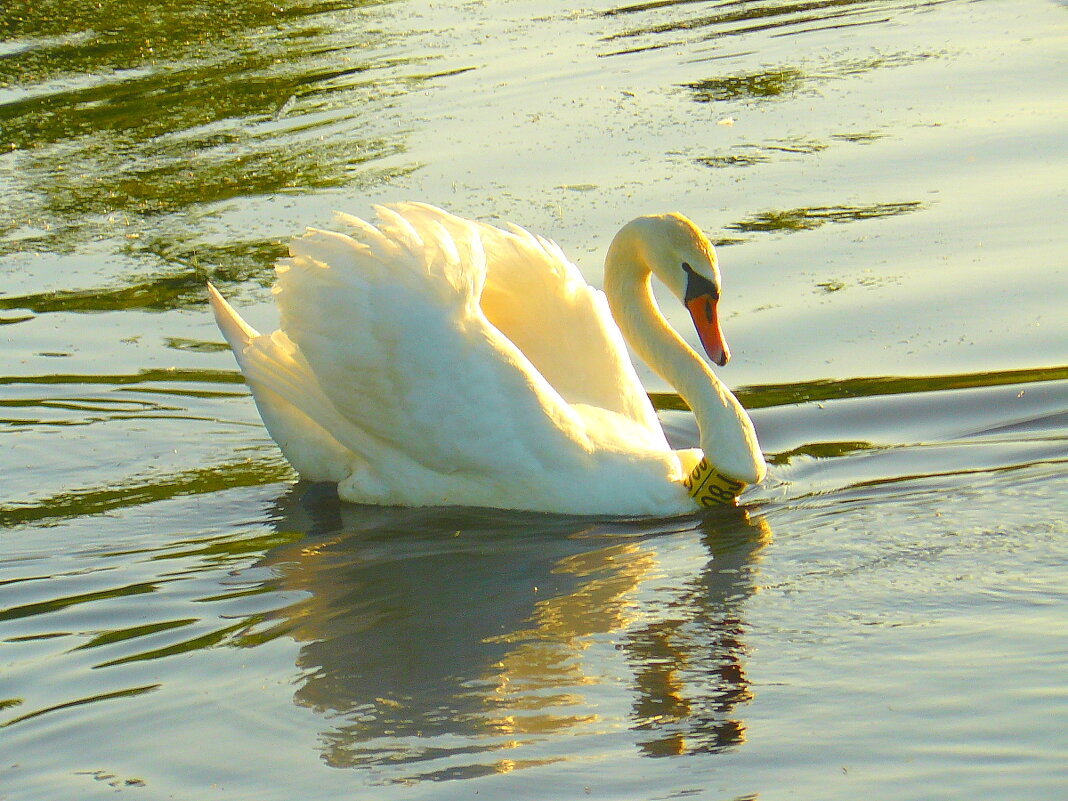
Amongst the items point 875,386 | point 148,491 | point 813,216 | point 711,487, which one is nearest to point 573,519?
point 711,487

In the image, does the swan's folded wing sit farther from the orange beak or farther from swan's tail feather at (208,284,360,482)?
the orange beak

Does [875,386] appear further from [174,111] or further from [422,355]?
[174,111]

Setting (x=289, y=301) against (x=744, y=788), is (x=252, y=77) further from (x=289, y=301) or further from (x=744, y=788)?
(x=744, y=788)

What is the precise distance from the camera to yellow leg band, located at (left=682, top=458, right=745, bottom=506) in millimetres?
6395

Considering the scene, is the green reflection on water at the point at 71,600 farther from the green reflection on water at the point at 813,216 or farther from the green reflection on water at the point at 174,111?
the green reflection on water at the point at 813,216

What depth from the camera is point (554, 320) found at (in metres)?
6.98

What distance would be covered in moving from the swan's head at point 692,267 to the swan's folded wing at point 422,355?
0.68 m

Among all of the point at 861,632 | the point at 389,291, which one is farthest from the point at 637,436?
the point at 861,632

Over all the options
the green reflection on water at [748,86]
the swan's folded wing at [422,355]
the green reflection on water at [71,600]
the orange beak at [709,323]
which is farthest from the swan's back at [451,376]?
the green reflection on water at [748,86]

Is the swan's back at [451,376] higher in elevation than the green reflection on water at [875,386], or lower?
higher

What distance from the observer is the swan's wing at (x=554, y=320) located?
22.8 feet

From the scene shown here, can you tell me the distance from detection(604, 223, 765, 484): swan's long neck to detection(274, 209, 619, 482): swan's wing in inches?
20.7

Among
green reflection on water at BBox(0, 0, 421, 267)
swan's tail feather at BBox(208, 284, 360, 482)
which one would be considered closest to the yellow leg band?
swan's tail feather at BBox(208, 284, 360, 482)

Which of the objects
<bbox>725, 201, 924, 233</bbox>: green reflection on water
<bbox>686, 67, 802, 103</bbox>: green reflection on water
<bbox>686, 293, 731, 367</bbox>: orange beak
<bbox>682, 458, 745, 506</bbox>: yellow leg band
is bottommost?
<bbox>682, 458, 745, 506</bbox>: yellow leg band
